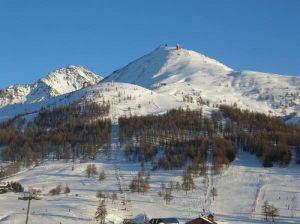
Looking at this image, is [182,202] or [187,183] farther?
[187,183]

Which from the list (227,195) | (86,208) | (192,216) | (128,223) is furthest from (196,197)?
(128,223)

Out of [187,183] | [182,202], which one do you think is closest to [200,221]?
[182,202]

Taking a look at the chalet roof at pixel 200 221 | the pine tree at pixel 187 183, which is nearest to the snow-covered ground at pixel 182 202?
the pine tree at pixel 187 183

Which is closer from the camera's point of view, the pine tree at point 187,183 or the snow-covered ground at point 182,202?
the snow-covered ground at point 182,202

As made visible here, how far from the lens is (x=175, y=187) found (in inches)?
7303

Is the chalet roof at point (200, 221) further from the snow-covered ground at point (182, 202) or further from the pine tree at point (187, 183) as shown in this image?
the pine tree at point (187, 183)

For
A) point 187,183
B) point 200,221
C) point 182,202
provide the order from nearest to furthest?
1. point 200,221
2. point 182,202
3. point 187,183

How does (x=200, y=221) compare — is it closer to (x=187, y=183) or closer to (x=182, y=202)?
(x=182, y=202)

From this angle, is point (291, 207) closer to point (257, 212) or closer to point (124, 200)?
point (257, 212)

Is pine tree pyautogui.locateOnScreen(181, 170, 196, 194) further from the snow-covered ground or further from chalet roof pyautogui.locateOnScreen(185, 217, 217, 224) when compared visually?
chalet roof pyautogui.locateOnScreen(185, 217, 217, 224)

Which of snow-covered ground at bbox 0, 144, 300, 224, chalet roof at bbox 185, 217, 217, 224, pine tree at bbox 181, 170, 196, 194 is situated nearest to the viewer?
chalet roof at bbox 185, 217, 217, 224

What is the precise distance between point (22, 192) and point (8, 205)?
35906 mm

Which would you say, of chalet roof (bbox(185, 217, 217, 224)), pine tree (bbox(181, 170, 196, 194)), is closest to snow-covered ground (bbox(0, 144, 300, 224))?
pine tree (bbox(181, 170, 196, 194))

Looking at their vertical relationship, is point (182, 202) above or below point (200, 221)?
below
